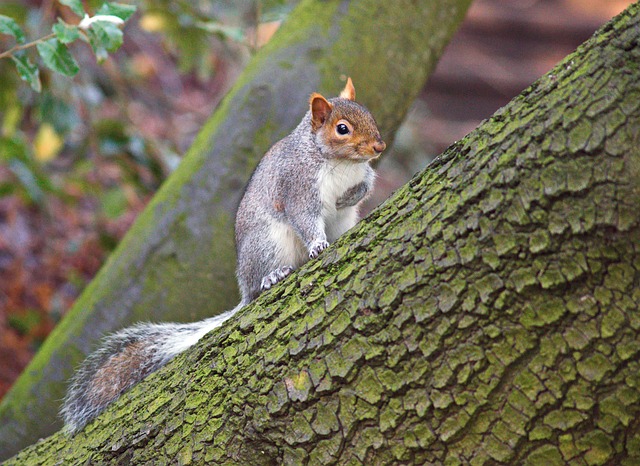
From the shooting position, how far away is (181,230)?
2.58m

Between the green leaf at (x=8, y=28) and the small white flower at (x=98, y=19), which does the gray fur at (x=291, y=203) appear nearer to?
the small white flower at (x=98, y=19)

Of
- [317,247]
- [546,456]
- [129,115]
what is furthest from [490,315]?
[129,115]

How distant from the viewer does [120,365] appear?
1952 millimetres

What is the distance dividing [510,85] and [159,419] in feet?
18.0

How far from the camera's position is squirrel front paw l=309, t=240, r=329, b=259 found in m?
1.93

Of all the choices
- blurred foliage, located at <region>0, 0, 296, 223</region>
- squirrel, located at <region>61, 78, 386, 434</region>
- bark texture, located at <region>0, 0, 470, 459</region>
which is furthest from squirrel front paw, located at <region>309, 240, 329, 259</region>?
blurred foliage, located at <region>0, 0, 296, 223</region>

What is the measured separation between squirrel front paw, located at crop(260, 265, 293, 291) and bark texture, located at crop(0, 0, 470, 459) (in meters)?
0.61

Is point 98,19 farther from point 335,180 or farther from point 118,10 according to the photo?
point 335,180

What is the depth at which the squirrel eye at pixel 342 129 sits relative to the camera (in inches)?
81.6

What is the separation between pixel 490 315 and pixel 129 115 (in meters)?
3.20

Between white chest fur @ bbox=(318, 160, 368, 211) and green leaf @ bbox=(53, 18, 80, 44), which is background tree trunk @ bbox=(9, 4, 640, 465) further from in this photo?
green leaf @ bbox=(53, 18, 80, 44)

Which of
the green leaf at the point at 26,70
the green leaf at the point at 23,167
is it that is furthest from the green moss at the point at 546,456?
the green leaf at the point at 23,167

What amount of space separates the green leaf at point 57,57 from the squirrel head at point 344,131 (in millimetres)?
635

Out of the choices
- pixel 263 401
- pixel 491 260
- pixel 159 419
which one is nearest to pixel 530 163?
pixel 491 260
